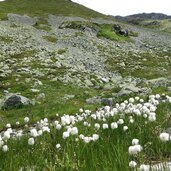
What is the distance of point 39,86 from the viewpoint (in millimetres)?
31062

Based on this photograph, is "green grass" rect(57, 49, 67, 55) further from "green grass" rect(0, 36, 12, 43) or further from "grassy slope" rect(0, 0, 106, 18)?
"grassy slope" rect(0, 0, 106, 18)

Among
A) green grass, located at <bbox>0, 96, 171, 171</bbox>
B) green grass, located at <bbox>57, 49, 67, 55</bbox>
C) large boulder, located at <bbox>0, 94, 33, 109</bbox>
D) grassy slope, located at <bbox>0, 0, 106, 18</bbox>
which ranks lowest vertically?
grassy slope, located at <bbox>0, 0, 106, 18</bbox>

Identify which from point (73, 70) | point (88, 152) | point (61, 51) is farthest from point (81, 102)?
point (61, 51)

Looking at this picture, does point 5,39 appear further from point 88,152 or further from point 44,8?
point 44,8

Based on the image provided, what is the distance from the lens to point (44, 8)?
128625 millimetres

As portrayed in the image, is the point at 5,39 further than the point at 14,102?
Yes

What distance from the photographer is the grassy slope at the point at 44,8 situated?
118125mm

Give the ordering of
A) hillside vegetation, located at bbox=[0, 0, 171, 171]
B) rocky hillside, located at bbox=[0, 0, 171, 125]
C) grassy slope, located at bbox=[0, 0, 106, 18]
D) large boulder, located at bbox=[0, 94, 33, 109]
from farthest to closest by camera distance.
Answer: grassy slope, located at bbox=[0, 0, 106, 18] → rocky hillside, located at bbox=[0, 0, 171, 125] → large boulder, located at bbox=[0, 94, 33, 109] → hillside vegetation, located at bbox=[0, 0, 171, 171]

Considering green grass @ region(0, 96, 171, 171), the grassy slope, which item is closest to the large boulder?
green grass @ region(0, 96, 171, 171)

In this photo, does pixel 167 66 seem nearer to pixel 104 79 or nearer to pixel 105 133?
pixel 104 79

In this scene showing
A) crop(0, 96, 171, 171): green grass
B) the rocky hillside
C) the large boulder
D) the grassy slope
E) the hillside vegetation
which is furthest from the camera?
the grassy slope

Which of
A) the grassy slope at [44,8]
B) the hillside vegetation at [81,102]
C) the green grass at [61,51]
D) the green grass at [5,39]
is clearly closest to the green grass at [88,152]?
the hillside vegetation at [81,102]

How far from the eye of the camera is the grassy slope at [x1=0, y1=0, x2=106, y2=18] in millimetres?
118125

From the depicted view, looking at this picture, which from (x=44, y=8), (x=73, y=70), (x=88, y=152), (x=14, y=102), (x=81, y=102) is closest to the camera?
(x=88, y=152)
